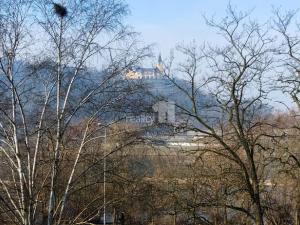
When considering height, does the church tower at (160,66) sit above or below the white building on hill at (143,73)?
above

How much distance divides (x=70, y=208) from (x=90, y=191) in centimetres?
149

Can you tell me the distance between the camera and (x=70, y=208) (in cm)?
2850

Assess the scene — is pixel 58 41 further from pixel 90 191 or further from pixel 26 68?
pixel 90 191

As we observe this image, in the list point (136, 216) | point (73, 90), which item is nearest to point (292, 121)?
point (73, 90)

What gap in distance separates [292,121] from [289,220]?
7199 millimetres

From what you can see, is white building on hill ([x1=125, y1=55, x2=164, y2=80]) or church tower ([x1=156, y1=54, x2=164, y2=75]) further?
church tower ([x1=156, y1=54, x2=164, y2=75])

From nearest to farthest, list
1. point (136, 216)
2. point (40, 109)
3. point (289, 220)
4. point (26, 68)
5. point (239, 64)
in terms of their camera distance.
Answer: point (26, 68) < point (40, 109) < point (239, 64) < point (289, 220) < point (136, 216)

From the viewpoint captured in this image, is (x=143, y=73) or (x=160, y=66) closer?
(x=143, y=73)

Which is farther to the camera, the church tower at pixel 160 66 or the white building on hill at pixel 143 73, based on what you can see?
the church tower at pixel 160 66

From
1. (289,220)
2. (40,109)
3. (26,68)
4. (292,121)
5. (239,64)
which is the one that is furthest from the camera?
(289,220)

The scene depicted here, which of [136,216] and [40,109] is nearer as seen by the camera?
[40,109]

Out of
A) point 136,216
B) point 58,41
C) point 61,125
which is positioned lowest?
point 136,216

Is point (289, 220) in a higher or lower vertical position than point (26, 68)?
lower

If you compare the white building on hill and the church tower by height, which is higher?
the church tower
